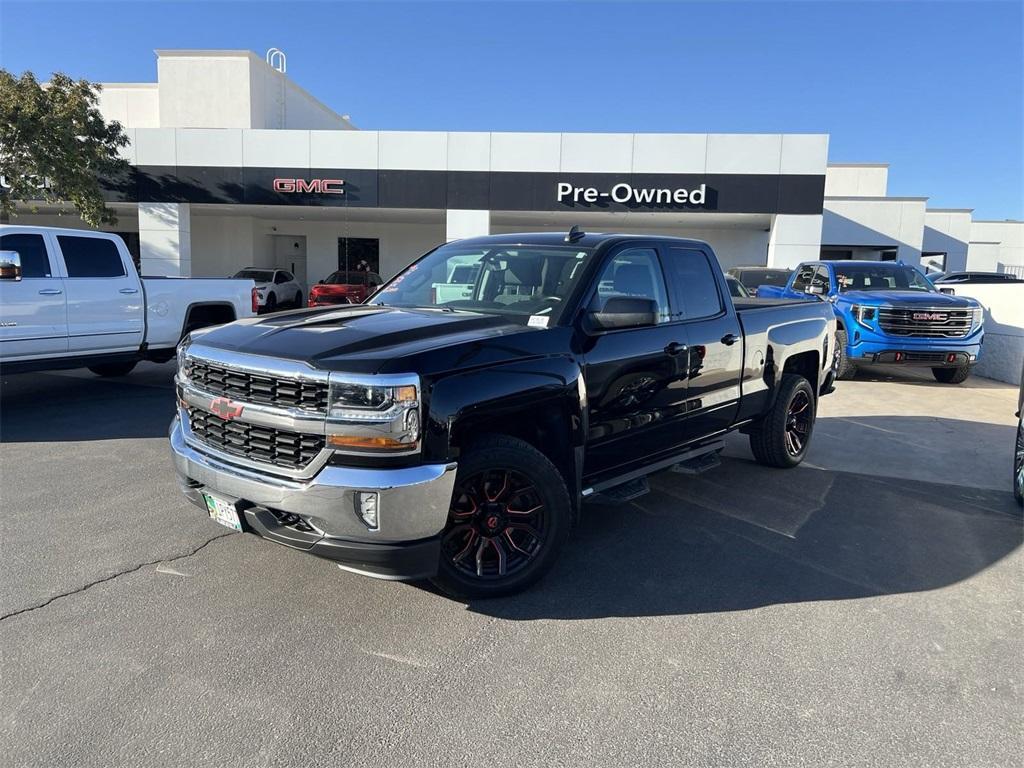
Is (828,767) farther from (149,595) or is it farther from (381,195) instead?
(381,195)

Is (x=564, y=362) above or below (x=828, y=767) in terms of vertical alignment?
above

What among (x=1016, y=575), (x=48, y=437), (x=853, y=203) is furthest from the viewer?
(x=853, y=203)

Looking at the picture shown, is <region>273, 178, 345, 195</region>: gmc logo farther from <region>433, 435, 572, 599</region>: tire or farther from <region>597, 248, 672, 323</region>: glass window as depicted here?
<region>433, 435, 572, 599</region>: tire

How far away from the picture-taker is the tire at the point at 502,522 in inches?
135

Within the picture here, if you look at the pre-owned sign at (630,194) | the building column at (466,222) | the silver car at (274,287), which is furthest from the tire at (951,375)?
the silver car at (274,287)

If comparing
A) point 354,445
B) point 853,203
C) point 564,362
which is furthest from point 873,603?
point 853,203

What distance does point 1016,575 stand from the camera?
4262 millimetres

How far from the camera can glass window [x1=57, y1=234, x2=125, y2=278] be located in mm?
8258

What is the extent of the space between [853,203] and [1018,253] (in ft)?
75.1

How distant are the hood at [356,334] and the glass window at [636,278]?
83 cm

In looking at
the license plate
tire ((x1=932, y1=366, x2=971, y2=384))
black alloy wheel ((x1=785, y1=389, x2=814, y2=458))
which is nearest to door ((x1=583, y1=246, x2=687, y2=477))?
the license plate

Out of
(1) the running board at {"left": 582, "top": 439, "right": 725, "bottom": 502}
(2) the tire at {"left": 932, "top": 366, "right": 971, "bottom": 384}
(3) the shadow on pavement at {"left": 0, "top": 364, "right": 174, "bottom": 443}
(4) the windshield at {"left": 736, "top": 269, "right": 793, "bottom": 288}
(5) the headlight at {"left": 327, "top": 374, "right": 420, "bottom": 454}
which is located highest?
(4) the windshield at {"left": 736, "top": 269, "right": 793, "bottom": 288}

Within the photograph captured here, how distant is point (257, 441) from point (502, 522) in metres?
1.29

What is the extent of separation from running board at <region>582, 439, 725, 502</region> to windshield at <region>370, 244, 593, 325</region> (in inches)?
42.7
